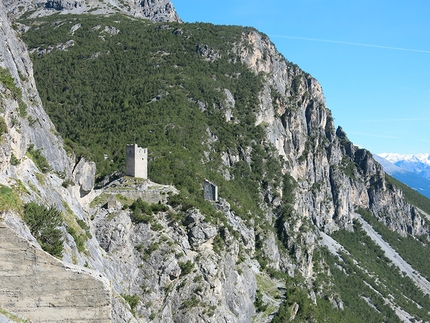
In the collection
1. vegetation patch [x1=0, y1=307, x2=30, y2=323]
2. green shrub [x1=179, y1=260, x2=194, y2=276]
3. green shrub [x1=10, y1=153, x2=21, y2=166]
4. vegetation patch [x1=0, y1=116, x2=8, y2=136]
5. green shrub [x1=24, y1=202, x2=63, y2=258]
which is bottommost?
green shrub [x1=179, y1=260, x2=194, y2=276]

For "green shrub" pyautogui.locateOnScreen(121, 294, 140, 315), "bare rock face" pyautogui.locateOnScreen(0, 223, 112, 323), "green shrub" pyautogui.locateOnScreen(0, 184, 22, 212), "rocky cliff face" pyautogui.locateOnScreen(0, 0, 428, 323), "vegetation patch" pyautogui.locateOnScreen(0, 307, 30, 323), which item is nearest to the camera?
"vegetation patch" pyautogui.locateOnScreen(0, 307, 30, 323)

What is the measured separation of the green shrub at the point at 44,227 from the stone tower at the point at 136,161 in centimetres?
3026

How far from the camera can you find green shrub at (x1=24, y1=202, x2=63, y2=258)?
32.1 meters

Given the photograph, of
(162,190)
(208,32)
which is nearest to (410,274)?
(208,32)

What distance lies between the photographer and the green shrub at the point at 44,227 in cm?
3209

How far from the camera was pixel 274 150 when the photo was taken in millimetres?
149000

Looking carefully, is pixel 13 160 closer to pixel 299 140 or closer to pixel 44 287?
pixel 44 287

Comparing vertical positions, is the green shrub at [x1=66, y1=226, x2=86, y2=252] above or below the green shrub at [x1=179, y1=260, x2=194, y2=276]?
above

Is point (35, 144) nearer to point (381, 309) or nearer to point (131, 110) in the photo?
point (131, 110)

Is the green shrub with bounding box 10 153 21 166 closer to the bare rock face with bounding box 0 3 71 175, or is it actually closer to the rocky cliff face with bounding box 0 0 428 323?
the rocky cliff face with bounding box 0 0 428 323

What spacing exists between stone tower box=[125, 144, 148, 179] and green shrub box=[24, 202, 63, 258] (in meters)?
30.3

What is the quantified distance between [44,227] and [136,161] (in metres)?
32.9

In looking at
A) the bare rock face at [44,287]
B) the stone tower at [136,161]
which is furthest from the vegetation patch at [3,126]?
the stone tower at [136,161]

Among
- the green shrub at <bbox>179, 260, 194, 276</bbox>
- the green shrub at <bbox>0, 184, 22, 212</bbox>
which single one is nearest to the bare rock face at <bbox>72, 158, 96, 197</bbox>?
the green shrub at <bbox>179, 260, 194, 276</bbox>
